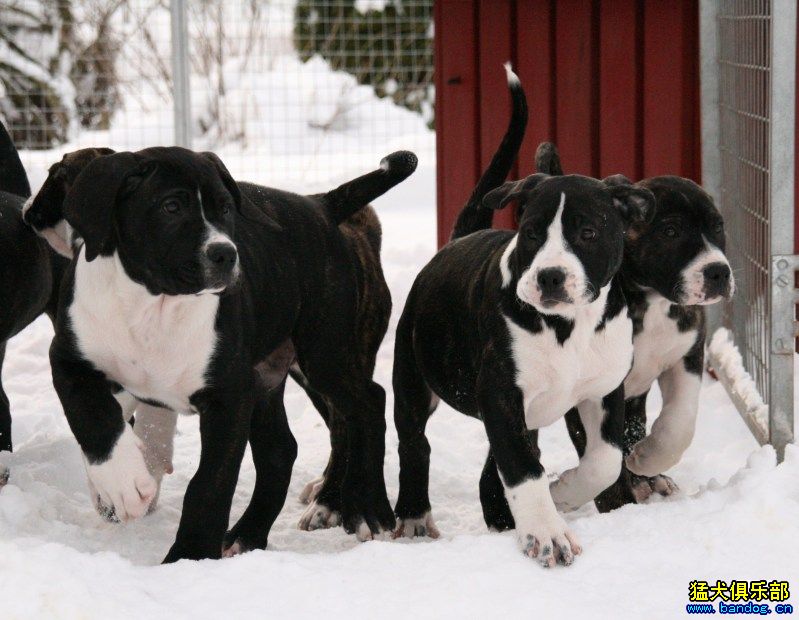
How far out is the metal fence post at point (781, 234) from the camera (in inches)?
188

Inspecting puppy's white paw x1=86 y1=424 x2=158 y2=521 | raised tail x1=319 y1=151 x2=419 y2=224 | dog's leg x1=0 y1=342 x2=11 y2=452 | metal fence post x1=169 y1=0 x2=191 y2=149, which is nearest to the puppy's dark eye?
puppy's white paw x1=86 y1=424 x2=158 y2=521

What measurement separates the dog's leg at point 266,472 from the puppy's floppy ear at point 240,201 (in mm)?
688

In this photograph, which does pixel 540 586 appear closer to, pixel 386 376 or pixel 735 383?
pixel 735 383

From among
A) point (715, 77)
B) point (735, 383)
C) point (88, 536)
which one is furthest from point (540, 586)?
point (715, 77)

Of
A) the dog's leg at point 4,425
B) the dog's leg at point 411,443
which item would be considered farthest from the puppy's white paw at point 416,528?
the dog's leg at point 4,425

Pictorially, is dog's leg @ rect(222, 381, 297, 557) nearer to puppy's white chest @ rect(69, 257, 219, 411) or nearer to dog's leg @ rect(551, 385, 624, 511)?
puppy's white chest @ rect(69, 257, 219, 411)

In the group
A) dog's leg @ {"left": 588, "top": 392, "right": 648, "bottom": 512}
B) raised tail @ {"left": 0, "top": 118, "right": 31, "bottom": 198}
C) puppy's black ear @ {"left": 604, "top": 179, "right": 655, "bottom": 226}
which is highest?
raised tail @ {"left": 0, "top": 118, "right": 31, "bottom": 198}

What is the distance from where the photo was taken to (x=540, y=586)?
3.71 metres

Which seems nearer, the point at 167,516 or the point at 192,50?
the point at 167,516

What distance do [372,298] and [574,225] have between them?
137cm

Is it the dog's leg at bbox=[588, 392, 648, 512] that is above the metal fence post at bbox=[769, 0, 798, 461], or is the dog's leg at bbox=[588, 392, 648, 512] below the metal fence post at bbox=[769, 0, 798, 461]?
below

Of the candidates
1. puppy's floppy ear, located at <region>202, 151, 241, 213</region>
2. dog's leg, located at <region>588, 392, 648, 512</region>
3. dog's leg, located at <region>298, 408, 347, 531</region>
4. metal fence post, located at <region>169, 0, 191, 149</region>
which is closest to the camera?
puppy's floppy ear, located at <region>202, 151, 241, 213</region>

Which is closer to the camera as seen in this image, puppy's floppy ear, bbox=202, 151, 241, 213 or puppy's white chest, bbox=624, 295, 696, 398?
puppy's floppy ear, bbox=202, 151, 241, 213

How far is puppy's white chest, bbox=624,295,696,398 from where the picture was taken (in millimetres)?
4805
